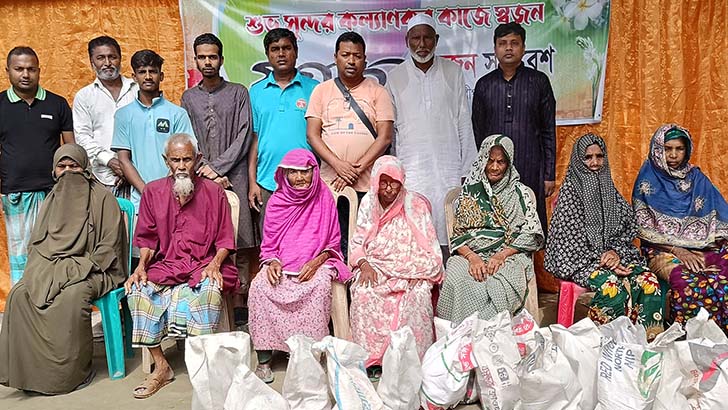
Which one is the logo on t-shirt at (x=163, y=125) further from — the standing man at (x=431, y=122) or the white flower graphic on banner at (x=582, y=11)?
the white flower graphic on banner at (x=582, y=11)

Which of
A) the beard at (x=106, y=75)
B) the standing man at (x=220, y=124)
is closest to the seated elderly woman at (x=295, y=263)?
the standing man at (x=220, y=124)

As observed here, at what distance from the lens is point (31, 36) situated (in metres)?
6.12

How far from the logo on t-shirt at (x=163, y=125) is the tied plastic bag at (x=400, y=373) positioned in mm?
2279

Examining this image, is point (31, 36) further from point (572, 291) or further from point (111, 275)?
point (572, 291)

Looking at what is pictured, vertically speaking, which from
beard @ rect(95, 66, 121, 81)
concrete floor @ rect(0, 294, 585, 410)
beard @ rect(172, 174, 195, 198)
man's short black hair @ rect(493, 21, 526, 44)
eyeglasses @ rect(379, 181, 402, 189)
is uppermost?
man's short black hair @ rect(493, 21, 526, 44)

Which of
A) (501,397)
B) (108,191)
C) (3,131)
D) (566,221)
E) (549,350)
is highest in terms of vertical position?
(3,131)

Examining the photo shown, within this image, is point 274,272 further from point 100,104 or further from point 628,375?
point 628,375

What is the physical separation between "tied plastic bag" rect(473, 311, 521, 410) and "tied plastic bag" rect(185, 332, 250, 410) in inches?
43.9

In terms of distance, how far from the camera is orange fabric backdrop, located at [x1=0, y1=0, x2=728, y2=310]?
222 inches

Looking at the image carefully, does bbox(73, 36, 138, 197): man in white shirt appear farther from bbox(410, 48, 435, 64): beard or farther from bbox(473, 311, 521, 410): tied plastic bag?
bbox(473, 311, 521, 410): tied plastic bag

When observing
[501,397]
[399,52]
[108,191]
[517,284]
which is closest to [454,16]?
[399,52]

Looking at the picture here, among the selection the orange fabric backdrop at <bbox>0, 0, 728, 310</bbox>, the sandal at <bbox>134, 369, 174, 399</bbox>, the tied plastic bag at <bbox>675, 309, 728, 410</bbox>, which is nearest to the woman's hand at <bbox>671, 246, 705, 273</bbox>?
the tied plastic bag at <bbox>675, 309, 728, 410</bbox>

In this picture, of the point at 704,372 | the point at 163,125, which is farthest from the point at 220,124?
the point at 704,372

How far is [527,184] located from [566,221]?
573mm
